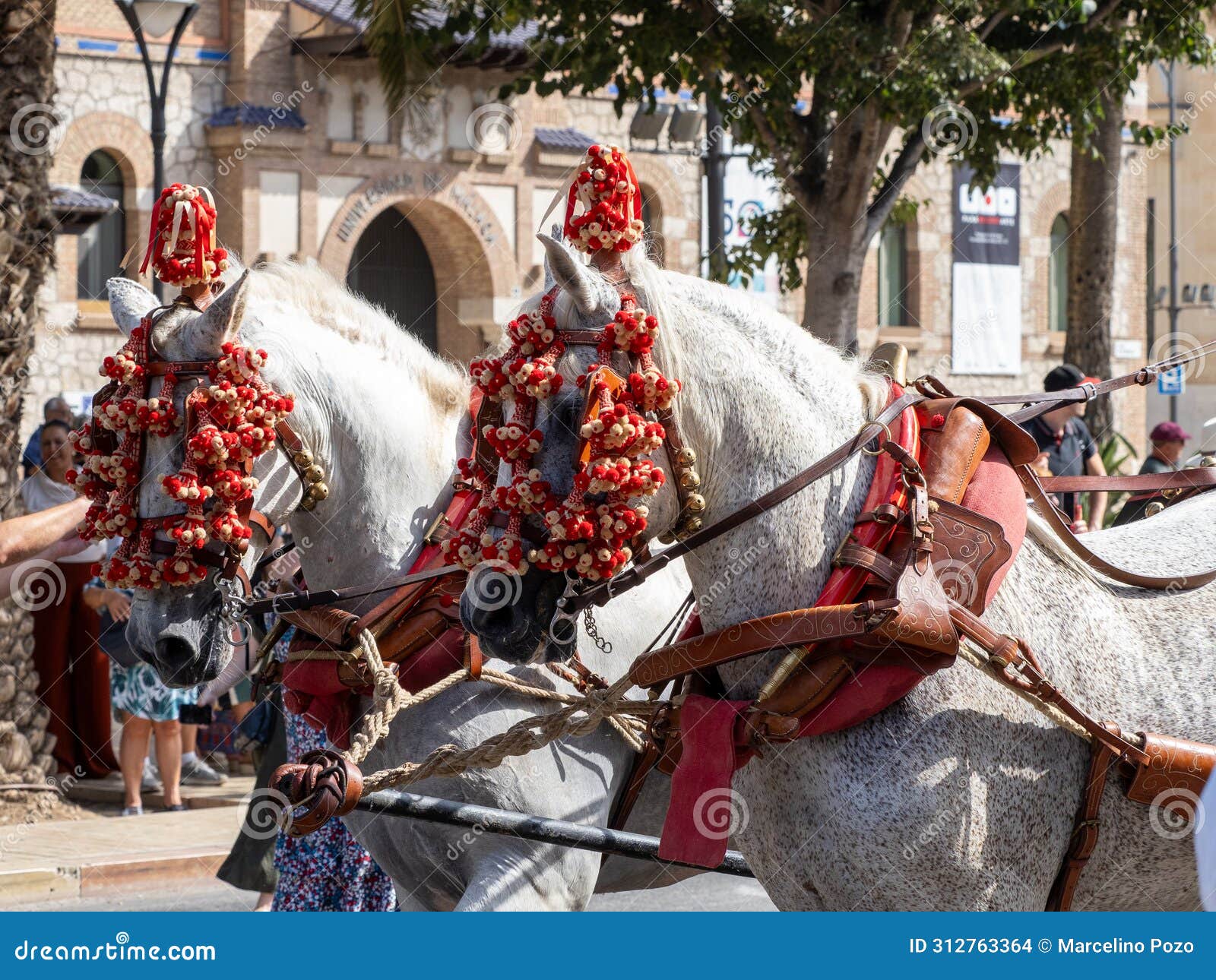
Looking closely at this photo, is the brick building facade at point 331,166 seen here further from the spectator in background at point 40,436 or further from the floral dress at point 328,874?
the floral dress at point 328,874

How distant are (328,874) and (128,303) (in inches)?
70.8

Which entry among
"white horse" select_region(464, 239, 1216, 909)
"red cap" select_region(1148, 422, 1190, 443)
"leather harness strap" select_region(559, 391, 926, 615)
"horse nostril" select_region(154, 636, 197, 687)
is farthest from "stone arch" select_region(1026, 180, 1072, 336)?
"leather harness strap" select_region(559, 391, 926, 615)

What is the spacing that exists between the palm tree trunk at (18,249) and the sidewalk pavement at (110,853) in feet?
1.80

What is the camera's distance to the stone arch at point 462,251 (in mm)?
22031

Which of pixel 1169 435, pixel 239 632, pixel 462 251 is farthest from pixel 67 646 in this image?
pixel 462 251

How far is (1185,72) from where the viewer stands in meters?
28.7

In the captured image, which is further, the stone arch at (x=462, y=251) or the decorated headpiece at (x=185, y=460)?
the stone arch at (x=462, y=251)

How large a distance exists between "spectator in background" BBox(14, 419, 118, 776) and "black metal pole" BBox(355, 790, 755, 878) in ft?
18.6

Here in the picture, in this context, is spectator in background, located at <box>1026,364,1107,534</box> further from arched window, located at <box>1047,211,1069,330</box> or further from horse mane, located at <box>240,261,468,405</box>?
arched window, located at <box>1047,211,1069,330</box>

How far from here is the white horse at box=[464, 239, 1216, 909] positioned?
2770 mm

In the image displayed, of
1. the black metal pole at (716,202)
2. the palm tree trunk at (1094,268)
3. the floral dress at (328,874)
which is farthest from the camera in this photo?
the palm tree trunk at (1094,268)

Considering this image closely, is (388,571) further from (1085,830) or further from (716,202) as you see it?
(716,202)

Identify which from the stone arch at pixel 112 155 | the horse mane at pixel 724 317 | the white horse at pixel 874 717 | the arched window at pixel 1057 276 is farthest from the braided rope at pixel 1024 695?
the arched window at pixel 1057 276

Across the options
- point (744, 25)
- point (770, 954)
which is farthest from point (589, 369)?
point (744, 25)
